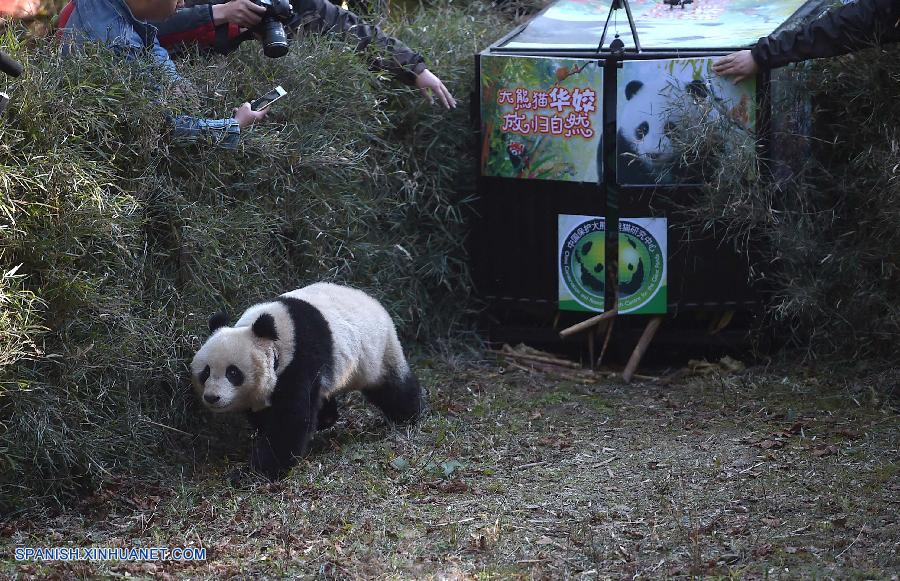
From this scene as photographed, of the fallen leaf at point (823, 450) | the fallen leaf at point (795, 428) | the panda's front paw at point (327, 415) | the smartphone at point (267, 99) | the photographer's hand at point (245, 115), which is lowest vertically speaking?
the fallen leaf at point (823, 450)

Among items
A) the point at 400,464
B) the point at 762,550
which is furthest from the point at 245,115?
the point at 762,550

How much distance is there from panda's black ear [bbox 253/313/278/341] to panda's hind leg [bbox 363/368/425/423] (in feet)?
2.89

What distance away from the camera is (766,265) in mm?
6121

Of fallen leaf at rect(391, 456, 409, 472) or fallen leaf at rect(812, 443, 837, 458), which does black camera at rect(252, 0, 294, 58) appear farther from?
fallen leaf at rect(812, 443, 837, 458)

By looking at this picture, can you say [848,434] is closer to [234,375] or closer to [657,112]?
[657,112]

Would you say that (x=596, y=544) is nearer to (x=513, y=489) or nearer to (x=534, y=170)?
(x=513, y=489)

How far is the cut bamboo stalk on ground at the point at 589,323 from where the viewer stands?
6.27m

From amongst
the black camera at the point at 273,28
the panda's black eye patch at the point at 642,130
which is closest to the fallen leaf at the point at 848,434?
the panda's black eye patch at the point at 642,130

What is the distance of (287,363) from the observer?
477cm

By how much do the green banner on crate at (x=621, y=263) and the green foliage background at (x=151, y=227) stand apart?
90 cm

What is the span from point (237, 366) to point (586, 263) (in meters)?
2.40

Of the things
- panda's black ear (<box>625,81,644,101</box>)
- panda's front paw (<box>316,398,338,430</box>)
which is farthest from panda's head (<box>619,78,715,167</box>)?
panda's front paw (<box>316,398,338,430</box>)

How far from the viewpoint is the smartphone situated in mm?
5262

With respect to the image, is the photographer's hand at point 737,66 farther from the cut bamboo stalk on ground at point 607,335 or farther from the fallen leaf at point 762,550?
the fallen leaf at point 762,550
